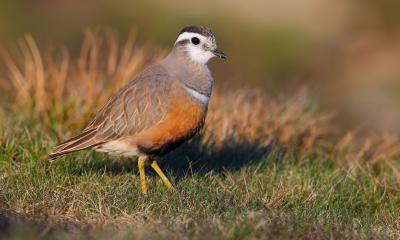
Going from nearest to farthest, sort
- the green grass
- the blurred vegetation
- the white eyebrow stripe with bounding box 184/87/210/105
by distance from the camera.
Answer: the green grass, the blurred vegetation, the white eyebrow stripe with bounding box 184/87/210/105

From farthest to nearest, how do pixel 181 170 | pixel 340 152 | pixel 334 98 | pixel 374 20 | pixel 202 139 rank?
pixel 374 20 → pixel 334 98 → pixel 340 152 → pixel 202 139 → pixel 181 170

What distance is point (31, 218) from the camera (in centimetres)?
609

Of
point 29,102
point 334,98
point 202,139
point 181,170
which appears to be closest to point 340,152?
point 202,139

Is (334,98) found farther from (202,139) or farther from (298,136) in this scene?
(202,139)

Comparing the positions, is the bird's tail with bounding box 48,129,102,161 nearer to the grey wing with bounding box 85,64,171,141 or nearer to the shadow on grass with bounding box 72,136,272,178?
the grey wing with bounding box 85,64,171,141

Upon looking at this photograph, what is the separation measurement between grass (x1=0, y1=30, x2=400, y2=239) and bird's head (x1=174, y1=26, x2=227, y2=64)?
42.8 inches

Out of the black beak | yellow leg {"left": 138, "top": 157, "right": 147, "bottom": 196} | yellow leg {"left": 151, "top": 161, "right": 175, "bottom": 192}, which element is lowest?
yellow leg {"left": 151, "top": 161, "right": 175, "bottom": 192}

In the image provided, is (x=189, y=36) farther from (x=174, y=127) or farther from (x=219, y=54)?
(x=174, y=127)

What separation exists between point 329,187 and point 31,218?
3089 mm

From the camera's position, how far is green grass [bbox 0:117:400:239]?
19.1 feet

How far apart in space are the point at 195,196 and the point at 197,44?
1734 millimetres

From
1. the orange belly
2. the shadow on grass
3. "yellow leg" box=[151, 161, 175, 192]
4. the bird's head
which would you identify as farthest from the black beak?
"yellow leg" box=[151, 161, 175, 192]

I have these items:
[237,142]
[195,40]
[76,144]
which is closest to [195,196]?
[76,144]

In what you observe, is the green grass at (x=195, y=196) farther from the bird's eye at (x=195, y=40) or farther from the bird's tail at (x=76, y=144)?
the bird's eye at (x=195, y=40)
